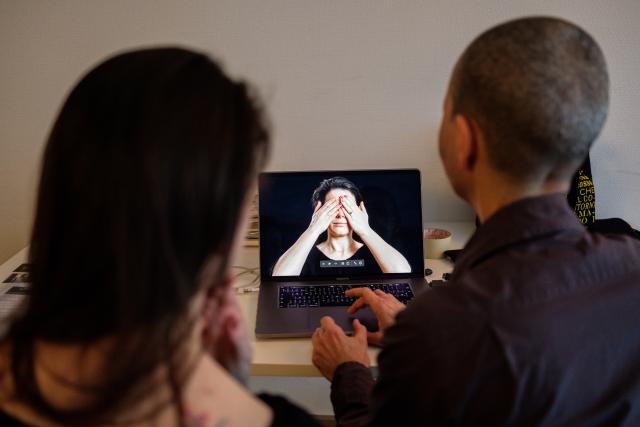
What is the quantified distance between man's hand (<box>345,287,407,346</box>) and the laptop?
157 millimetres

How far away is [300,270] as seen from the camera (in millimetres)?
1420

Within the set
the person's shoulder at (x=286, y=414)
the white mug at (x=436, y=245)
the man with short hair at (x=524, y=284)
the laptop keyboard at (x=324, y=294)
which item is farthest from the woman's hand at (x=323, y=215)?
the person's shoulder at (x=286, y=414)

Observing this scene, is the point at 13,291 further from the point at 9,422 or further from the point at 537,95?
the point at 537,95

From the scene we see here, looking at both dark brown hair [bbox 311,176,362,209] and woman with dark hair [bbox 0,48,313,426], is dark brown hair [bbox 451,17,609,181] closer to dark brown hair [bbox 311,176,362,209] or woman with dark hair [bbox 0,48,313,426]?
woman with dark hair [bbox 0,48,313,426]

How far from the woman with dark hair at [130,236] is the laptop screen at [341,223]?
81cm

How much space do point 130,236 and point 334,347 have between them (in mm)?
631

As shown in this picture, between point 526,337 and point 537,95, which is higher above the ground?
point 537,95

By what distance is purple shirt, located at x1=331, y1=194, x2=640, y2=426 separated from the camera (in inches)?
28.0

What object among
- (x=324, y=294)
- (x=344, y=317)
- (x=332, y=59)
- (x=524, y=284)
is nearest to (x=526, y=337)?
(x=524, y=284)

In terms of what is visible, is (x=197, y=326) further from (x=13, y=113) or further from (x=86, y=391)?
(x=13, y=113)

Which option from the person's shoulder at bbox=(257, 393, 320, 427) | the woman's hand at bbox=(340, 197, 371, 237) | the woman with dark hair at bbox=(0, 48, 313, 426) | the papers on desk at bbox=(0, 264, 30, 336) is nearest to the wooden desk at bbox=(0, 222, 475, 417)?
the papers on desk at bbox=(0, 264, 30, 336)

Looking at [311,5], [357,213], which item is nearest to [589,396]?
[357,213]

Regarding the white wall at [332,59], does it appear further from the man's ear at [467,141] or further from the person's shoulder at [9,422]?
the person's shoulder at [9,422]

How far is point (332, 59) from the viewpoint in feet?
5.48
